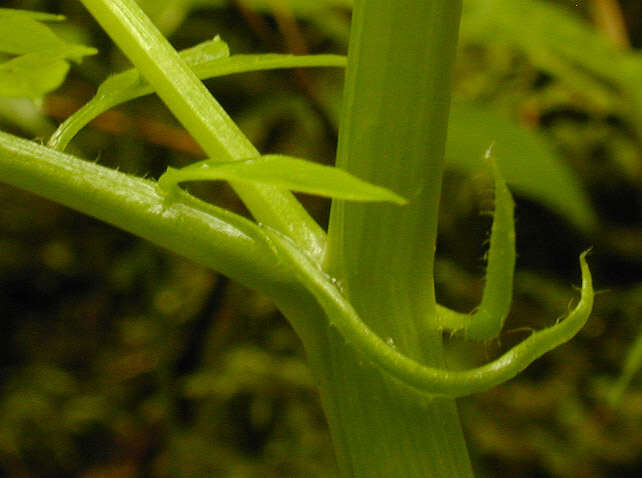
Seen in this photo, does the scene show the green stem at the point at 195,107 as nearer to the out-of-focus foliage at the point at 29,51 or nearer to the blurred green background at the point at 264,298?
the out-of-focus foliage at the point at 29,51

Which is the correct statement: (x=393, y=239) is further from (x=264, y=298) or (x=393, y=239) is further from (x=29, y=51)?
(x=264, y=298)

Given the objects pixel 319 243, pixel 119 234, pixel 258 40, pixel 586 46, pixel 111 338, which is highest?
pixel 319 243

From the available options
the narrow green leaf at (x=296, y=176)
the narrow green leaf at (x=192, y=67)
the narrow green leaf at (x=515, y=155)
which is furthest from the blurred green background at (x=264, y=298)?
the narrow green leaf at (x=296, y=176)

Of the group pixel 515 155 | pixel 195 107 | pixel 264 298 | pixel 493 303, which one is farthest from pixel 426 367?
pixel 264 298

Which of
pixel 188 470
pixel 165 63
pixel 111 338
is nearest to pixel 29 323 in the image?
pixel 111 338

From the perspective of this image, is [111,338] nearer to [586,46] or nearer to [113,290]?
[113,290]

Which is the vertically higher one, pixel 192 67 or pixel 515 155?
pixel 192 67
